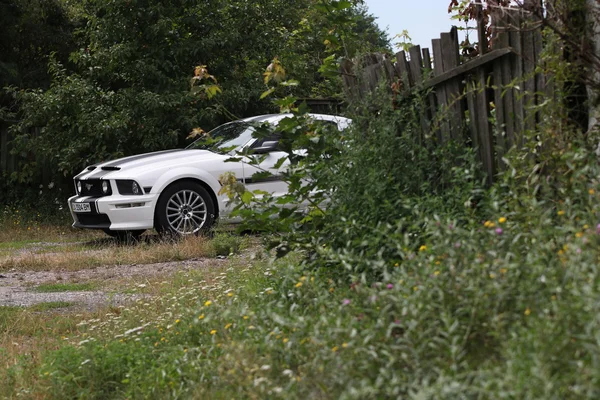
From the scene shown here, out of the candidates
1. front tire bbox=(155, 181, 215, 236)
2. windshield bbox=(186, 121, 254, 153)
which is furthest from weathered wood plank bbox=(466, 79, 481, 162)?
front tire bbox=(155, 181, 215, 236)

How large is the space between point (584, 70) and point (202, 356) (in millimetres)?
2623

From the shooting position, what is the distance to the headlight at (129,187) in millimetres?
10695

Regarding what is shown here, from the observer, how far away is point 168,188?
425 inches

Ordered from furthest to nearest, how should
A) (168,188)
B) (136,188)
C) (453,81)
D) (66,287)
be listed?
(168,188) → (136,188) → (66,287) → (453,81)

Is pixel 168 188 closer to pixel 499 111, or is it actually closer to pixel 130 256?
pixel 130 256

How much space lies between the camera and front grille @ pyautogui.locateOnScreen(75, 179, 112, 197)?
11.1 meters

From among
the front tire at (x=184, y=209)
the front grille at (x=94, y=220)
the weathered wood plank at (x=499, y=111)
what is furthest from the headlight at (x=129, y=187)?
the weathered wood plank at (x=499, y=111)

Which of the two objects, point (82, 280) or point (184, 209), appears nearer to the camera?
point (82, 280)

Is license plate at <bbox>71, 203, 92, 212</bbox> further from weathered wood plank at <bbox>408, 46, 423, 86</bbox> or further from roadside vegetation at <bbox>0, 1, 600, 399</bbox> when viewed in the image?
weathered wood plank at <bbox>408, 46, 423, 86</bbox>

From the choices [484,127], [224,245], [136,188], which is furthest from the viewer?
[136,188]

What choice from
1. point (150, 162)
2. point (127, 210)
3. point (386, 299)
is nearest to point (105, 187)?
point (127, 210)

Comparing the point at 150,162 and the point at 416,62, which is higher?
the point at 416,62

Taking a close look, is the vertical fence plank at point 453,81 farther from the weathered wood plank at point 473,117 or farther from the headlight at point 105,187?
the headlight at point 105,187

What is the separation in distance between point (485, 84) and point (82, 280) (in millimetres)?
4666
